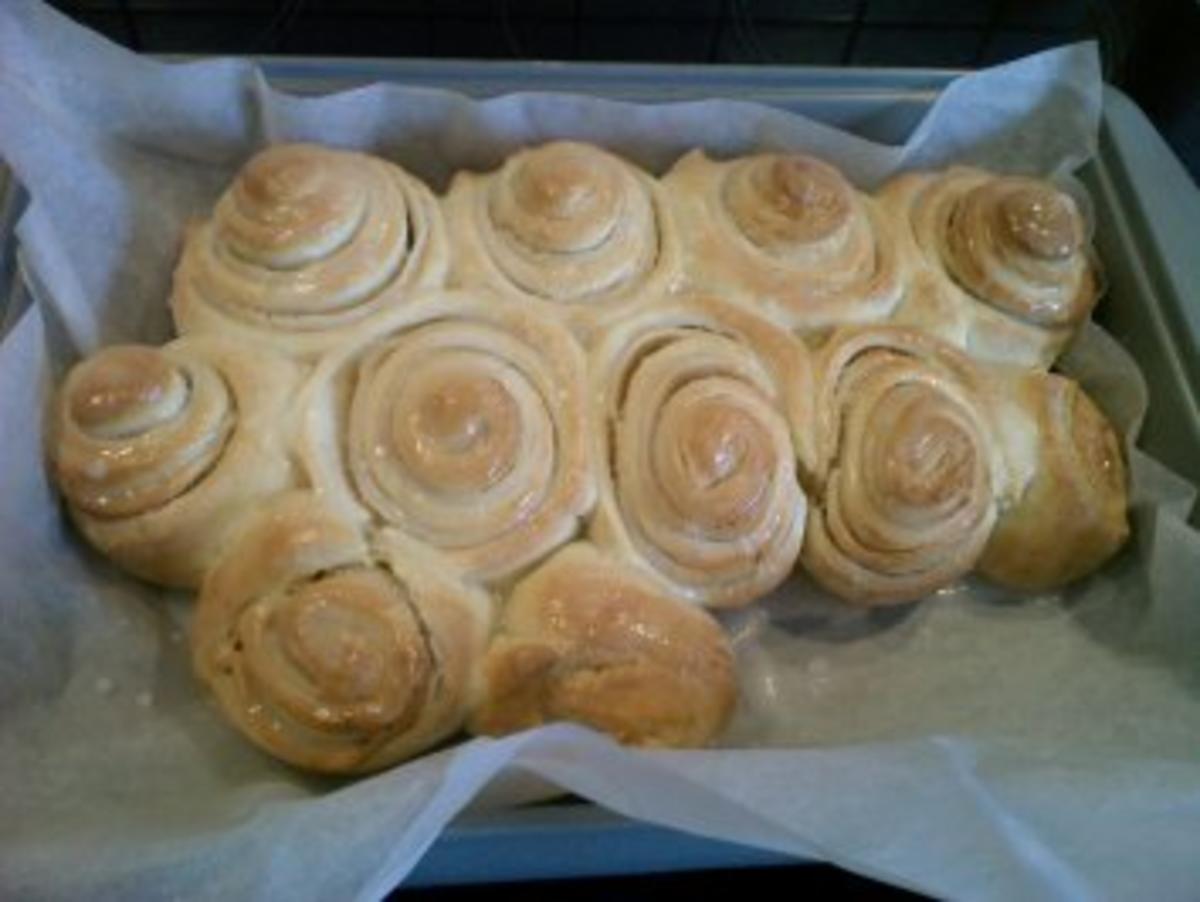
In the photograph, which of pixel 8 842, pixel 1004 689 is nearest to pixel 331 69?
pixel 8 842

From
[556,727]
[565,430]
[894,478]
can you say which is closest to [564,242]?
[565,430]

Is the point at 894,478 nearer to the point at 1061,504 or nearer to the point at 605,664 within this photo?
the point at 1061,504

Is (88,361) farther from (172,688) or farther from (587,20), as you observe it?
(587,20)

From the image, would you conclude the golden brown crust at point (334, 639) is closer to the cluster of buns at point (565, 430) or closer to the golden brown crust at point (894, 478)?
the cluster of buns at point (565, 430)

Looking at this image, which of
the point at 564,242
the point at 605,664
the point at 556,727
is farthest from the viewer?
the point at 564,242

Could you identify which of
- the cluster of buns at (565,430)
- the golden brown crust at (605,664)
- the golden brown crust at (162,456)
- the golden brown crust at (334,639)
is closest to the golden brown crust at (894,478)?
the cluster of buns at (565,430)
